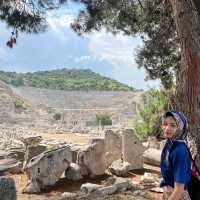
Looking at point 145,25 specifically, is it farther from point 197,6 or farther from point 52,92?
point 52,92

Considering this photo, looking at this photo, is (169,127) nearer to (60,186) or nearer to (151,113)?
(60,186)

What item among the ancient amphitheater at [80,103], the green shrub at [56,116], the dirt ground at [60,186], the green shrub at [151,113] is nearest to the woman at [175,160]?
the dirt ground at [60,186]

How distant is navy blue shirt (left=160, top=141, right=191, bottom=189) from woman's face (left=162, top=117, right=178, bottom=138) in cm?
10

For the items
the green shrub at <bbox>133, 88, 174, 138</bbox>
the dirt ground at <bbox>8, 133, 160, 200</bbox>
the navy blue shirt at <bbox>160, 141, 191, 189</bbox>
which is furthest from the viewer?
the green shrub at <bbox>133, 88, 174, 138</bbox>

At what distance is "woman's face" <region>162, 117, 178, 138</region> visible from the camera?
4.14 metres

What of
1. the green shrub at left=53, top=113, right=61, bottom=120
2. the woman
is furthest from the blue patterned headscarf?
the green shrub at left=53, top=113, right=61, bottom=120

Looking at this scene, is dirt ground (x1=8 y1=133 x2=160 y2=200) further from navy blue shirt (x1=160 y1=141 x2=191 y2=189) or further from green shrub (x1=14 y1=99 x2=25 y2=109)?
green shrub (x1=14 y1=99 x2=25 y2=109)

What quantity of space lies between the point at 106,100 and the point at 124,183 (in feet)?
243

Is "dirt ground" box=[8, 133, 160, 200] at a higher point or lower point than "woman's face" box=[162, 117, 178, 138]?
lower

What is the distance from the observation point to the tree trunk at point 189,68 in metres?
7.41

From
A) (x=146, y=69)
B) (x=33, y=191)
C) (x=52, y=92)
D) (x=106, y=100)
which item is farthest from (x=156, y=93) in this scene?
(x=52, y=92)

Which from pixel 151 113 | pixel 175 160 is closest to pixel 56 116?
pixel 151 113

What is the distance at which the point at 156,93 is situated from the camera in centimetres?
2055

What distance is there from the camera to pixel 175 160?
400 centimetres
